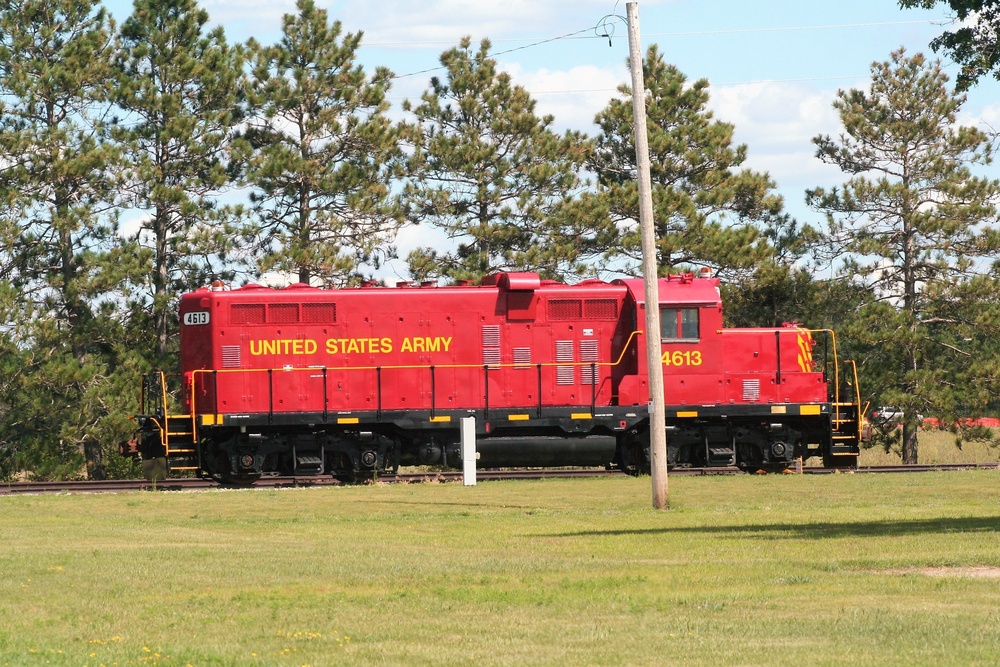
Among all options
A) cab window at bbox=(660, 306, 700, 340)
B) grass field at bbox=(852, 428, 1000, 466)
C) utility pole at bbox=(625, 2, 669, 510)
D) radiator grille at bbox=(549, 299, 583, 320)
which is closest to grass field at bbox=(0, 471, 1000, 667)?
utility pole at bbox=(625, 2, 669, 510)

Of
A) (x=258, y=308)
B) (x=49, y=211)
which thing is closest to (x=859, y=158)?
(x=258, y=308)

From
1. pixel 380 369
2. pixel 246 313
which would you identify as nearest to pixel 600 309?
pixel 380 369

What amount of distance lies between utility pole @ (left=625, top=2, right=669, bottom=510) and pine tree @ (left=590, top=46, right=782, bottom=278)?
52.4 ft

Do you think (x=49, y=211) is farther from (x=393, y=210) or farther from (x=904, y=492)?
Result: (x=904, y=492)

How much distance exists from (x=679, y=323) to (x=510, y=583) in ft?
52.2

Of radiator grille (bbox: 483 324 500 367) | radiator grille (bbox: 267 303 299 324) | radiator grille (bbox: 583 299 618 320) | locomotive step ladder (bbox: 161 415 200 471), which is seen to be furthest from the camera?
radiator grille (bbox: 583 299 618 320)

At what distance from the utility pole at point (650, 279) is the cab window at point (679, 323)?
714 cm

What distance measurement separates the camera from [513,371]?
90.3ft

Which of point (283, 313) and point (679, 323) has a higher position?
point (283, 313)

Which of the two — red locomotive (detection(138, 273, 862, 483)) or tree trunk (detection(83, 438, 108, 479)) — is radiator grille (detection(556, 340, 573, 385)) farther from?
tree trunk (detection(83, 438, 108, 479))

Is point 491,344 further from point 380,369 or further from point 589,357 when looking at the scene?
point 380,369

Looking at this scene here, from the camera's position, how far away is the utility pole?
2019cm

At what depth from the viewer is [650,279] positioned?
2023cm

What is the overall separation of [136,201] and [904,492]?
20231 millimetres
